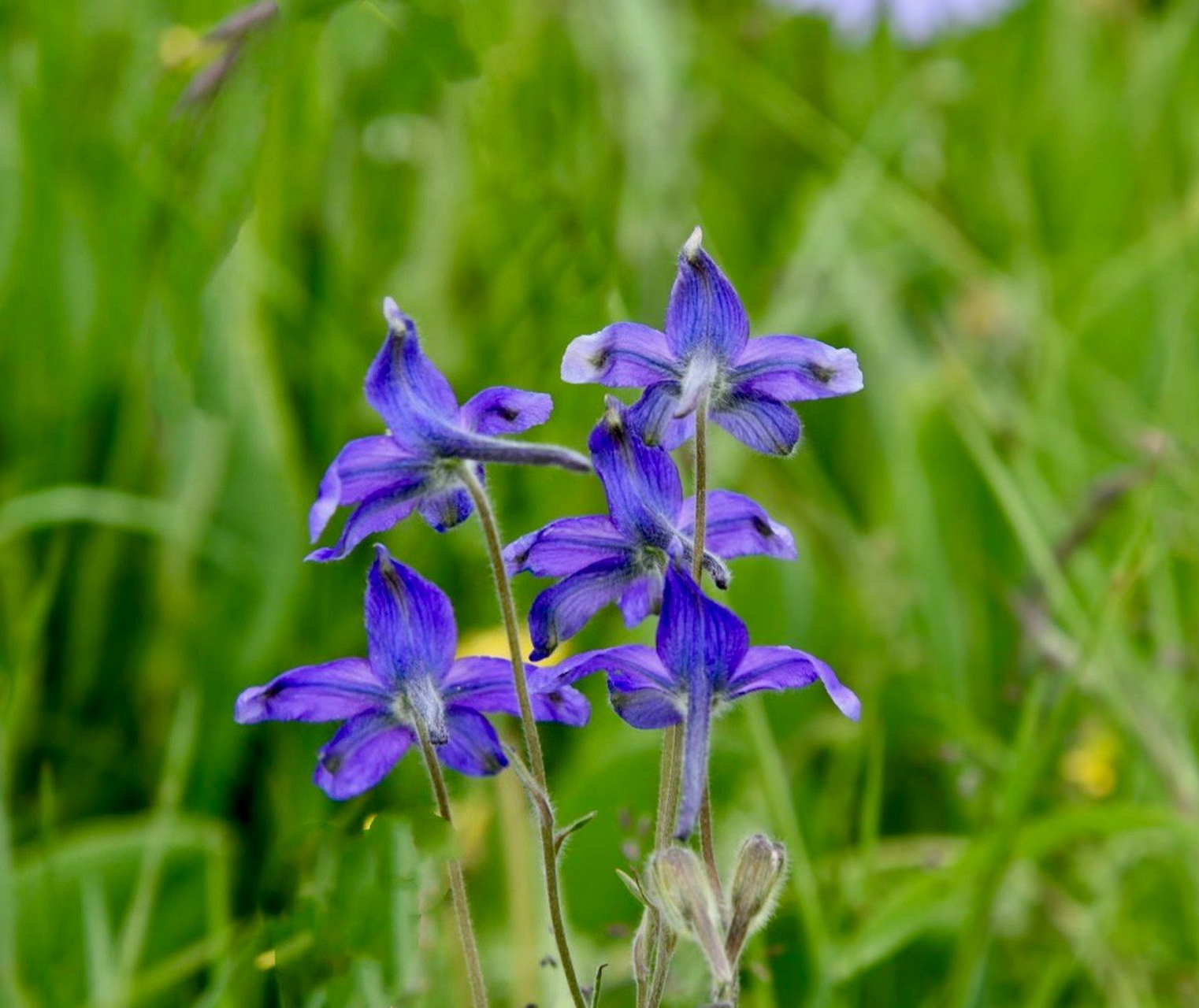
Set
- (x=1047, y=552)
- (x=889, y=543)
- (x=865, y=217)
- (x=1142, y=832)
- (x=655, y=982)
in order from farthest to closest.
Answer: (x=865, y=217) → (x=889, y=543) → (x=1047, y=552) → (x=1142, y=832) → (x=655, y=982)

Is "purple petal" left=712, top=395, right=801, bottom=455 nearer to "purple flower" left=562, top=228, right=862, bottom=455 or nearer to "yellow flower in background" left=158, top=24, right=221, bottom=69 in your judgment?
"purple flower" left=562, top=228, right=862, bottom=455

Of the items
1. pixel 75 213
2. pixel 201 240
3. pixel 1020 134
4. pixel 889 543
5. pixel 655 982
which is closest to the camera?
pixel 655 982

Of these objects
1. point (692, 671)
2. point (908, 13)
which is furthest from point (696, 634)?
point (908, 13)

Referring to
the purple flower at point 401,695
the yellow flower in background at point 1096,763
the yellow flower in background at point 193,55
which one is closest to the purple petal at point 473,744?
the purple flower at point 401,695

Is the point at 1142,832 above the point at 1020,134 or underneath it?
underneath

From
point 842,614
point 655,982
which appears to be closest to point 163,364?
point 655,982

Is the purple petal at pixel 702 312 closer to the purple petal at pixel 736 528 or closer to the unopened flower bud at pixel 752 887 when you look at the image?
the purple petal at pixel 736 528

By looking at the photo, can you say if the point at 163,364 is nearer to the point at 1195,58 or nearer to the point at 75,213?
the point at 75,213
